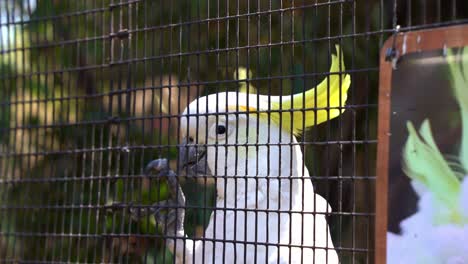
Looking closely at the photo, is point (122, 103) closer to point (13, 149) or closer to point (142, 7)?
point (142, 7)

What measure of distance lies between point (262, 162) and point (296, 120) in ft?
0.49

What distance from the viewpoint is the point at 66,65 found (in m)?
2.65

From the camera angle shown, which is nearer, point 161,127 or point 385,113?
point 385,113

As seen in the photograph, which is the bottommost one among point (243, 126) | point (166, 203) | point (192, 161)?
point (166, 203)

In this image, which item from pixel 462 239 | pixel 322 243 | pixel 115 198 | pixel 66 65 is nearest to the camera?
pixel 462 239

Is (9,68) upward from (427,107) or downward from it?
upward

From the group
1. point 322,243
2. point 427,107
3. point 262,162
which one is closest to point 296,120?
point 262,162

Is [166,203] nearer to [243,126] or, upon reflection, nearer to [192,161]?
[192,161]

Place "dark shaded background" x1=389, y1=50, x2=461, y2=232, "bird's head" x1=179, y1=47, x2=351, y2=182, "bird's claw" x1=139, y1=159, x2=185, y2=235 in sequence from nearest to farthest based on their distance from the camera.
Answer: "dark shaded background" x1=389, y1=50, x2=461, y2=232, "bird's head" x1=179, y1=47, x2=351, y2=182, "bird's claw" x1=139, y1=159, x2=185, y2=235

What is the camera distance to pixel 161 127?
2.06 meters

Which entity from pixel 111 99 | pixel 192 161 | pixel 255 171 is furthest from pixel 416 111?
pixel 111 99

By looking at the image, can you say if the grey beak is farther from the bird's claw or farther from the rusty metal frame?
the rusty metal frame

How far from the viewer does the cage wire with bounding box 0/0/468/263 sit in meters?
1.91

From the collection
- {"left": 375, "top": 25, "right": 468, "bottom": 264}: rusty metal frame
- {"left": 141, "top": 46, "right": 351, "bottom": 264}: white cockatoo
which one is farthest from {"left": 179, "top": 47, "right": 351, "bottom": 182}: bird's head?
{"left": 375, "top": 25, "right": 468, "bottom": 264}: rusty metal frame
